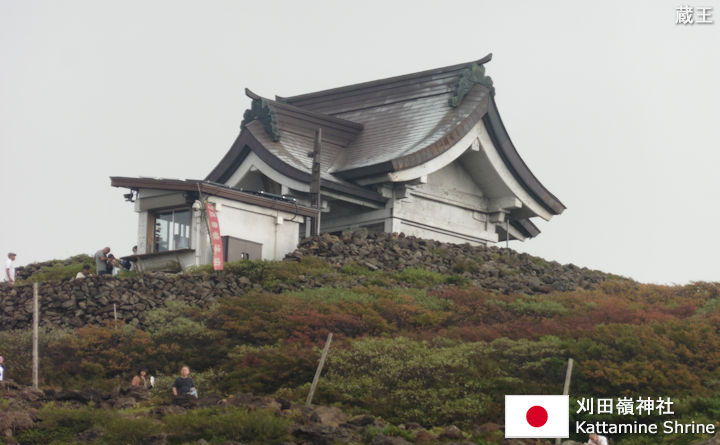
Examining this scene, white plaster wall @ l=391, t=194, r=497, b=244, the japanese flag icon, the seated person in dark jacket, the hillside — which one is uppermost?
white plaster wall @ l=391, t=194, r=497, b=244

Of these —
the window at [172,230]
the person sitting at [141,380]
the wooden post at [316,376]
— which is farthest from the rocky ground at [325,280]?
the wooden post at [316,376]

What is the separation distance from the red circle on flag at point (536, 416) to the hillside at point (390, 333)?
710 mm

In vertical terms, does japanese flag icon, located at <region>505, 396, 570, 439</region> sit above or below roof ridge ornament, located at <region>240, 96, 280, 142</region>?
below

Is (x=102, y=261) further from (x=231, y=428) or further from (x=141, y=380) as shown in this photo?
(x=231, y=428)

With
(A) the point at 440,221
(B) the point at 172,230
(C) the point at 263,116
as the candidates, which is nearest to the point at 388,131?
(A) the point at 440,221

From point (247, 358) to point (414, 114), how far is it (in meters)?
19.2

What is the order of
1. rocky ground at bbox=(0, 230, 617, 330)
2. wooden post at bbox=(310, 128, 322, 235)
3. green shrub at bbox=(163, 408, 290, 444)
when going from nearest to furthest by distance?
green shrub at bbox=(163, 408, 290, 444), rocky ground at bbox=(0, 230, 617, 330), wooden post at bbox=(310, 128, 322, 235)

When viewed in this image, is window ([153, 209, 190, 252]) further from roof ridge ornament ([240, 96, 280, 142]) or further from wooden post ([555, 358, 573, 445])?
wooden post ([555, 358, 573, 445])

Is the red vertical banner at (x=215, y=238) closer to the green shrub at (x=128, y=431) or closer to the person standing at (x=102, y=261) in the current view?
the person standing at (x=102, y=261)

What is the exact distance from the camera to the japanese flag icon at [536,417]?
23.5 metres

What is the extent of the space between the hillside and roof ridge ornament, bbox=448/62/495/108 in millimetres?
7056

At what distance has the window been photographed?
3997cm

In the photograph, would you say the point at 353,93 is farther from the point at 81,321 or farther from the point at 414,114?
the point at 81,321

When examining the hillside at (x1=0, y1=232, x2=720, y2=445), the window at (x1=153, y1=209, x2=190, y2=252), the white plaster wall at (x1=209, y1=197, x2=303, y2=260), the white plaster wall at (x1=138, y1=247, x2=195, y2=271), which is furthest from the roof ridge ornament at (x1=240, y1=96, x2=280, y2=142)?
the white plaster wall at (x1=138, y1=247, x2=195, y2=271)
